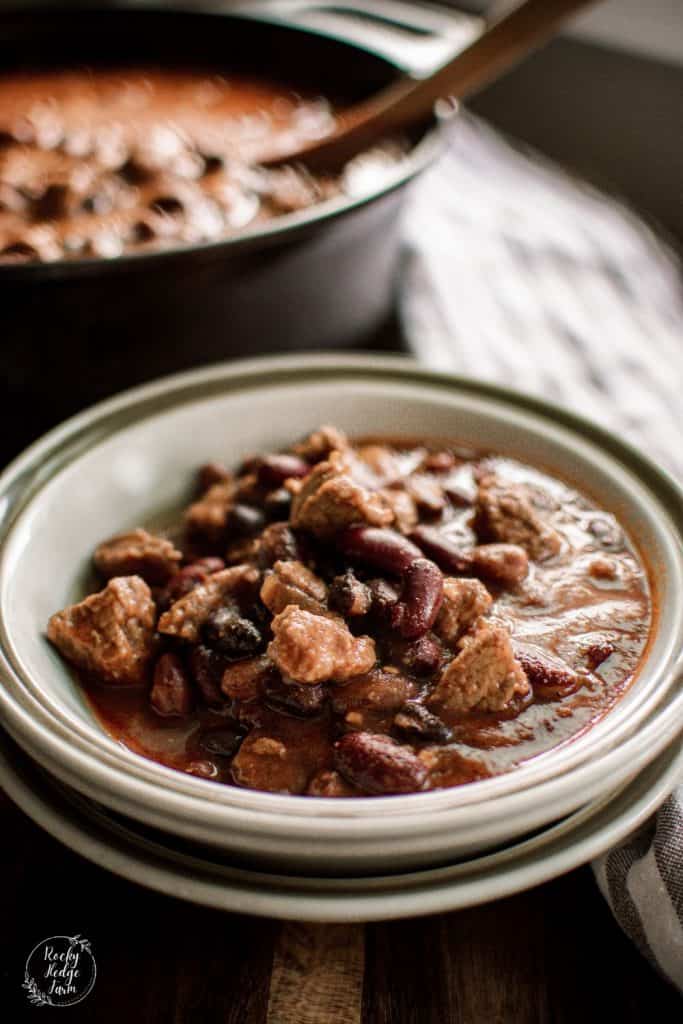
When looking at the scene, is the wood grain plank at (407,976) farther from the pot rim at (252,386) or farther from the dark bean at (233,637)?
the dark bean at (233,637)

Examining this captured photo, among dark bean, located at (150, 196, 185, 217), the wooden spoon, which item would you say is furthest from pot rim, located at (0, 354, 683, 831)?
the wooden spoon

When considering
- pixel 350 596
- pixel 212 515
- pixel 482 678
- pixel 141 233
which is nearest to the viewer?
pixel 482 678

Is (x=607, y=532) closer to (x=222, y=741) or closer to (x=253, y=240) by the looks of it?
(x=222, y=741)

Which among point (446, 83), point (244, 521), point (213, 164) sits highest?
point (446, 83)

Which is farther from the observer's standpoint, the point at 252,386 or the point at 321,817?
the point at 252,386

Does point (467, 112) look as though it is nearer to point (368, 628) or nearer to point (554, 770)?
point (368, 628)

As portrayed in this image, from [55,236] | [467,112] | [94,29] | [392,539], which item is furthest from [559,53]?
[392,539]

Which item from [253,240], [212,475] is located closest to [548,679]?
[212,475]
